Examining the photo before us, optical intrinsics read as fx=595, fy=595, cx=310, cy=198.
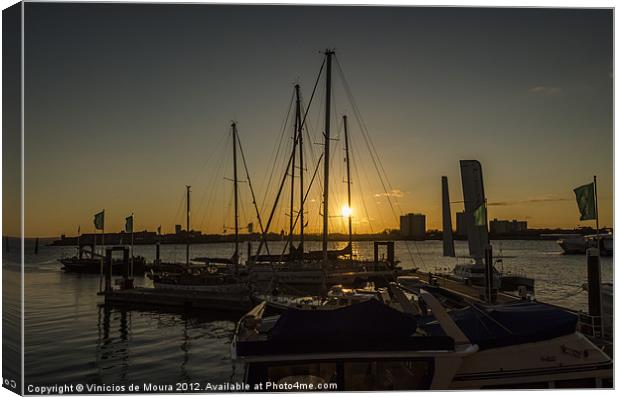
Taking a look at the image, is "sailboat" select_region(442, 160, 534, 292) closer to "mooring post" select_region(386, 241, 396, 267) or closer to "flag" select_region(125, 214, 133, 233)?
"mooring post" select_region(386, 241, 396, 267)

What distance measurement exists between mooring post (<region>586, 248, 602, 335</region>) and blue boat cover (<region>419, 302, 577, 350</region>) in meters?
1.95

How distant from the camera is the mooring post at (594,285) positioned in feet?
33.1

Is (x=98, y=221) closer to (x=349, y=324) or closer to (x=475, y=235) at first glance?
(x=475, y=235)

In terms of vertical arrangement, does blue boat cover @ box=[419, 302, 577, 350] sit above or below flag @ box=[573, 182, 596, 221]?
below

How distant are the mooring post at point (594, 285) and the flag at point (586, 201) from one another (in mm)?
652

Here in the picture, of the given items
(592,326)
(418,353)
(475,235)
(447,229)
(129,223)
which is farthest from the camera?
(447,229)

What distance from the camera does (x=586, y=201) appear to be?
1032 cm

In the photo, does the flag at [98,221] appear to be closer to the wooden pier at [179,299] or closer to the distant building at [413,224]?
the wooden pier at [179,299]

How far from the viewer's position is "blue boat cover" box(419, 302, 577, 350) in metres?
7.89

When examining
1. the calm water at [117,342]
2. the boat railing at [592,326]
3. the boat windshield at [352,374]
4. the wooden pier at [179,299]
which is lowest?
the calm water at [117,342]

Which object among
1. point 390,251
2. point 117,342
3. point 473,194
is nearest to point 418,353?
point 117,342

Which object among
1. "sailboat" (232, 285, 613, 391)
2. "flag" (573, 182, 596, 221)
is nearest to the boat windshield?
"sailboat" (232, 285, 613, 391)

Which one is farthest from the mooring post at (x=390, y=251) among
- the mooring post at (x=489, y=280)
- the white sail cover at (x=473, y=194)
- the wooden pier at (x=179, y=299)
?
the mooring post at (x=489, y=280)

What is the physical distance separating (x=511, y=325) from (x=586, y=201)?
345cm
